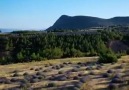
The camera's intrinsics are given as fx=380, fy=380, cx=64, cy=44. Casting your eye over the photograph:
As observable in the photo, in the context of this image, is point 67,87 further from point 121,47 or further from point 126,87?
point 121,47

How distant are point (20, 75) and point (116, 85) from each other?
35.3 ft

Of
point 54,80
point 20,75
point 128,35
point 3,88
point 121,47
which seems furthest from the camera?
point 128,35

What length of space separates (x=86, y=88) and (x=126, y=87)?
252 cm

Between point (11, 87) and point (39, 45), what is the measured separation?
69.0m

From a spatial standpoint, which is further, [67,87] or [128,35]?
[128,35]

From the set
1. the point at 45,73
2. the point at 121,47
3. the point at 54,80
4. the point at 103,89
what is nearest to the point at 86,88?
the point at 103,89

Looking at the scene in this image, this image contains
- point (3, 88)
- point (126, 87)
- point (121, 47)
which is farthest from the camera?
point (121, 47)

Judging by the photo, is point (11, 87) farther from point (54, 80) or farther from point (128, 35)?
point (128, 35)

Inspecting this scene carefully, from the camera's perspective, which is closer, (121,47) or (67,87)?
(67,87)

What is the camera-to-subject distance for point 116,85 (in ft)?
79.2

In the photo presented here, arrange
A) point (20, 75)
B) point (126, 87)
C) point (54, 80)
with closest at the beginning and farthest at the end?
point (126, 87), point (54, 80), point (20, 75)

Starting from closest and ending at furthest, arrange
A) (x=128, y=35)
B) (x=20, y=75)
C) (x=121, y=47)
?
(x=20, y=75) < (x=121, y=47) < (x=128, y=35)

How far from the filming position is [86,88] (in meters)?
24.2

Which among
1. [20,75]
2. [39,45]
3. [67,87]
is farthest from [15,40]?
[67,87]
